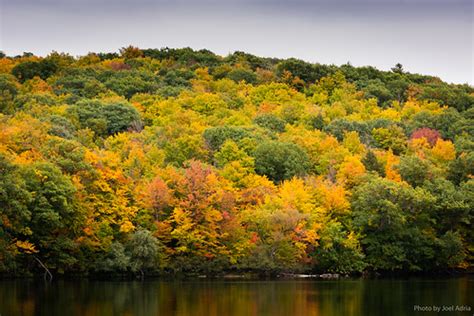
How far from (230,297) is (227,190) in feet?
82.9

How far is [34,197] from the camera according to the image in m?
56.9

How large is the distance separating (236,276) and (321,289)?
13984mm

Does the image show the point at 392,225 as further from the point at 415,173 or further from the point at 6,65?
the point at 6,65

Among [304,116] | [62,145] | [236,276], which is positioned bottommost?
[236,276]

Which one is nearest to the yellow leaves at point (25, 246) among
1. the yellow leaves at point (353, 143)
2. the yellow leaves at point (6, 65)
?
the yellow leaves at point (353, 143)

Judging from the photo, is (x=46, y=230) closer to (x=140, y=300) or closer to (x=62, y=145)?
(x=62, y=145)

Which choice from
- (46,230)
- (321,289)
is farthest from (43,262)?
(321,289)

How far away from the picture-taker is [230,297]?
4669cm

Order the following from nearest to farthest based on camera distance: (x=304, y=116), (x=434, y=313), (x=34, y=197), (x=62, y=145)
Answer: (x=434, y=313), (x=34, y=197), (x=62, y=145), (x=304, y=116)

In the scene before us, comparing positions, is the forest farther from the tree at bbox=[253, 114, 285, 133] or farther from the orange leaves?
the tree at bbox=[253, 114, 285, 133]

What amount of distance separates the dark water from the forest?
5.06 metres

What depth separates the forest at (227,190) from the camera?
59.8 meters

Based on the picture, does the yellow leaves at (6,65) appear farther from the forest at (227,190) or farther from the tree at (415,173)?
the tree at (415,173)

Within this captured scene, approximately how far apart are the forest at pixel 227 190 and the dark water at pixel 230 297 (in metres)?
5.06
